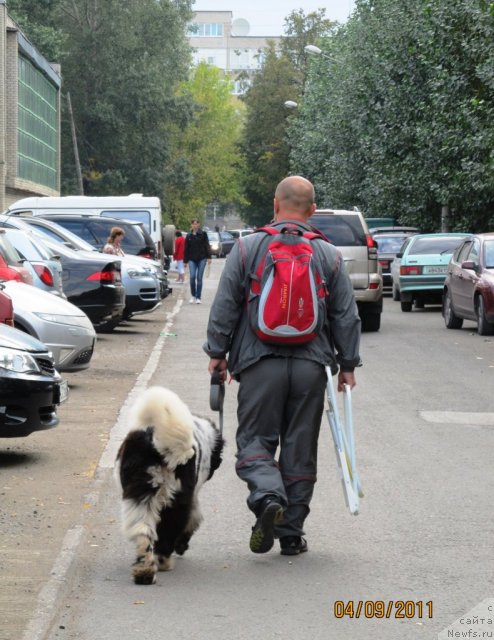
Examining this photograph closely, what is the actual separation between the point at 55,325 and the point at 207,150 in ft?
267

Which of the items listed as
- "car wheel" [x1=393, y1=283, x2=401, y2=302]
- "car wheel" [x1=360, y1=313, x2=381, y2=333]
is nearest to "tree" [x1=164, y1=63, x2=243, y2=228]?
"car wheel" [x1=393, y1=283, x2=401, y2=302]

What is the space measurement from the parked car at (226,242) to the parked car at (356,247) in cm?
6159

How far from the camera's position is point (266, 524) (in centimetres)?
622

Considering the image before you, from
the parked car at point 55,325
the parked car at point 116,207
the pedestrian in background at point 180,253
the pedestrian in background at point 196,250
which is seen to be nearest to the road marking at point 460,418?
the parked car at point 55,325

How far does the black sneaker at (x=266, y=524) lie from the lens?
6.20m

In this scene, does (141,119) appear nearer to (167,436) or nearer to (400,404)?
(400,404)

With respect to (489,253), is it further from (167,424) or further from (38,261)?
(167,424)

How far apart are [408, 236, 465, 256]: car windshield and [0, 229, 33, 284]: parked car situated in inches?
555

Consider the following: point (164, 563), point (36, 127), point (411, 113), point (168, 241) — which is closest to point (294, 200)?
point (164, 563)

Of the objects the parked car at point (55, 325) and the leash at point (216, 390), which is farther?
the parked car at point (55, 325)

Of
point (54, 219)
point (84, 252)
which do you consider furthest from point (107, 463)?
point (54, 219)

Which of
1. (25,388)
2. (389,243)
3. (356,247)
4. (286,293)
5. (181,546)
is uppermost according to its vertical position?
(286,293)

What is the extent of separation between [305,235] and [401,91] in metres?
36.4
